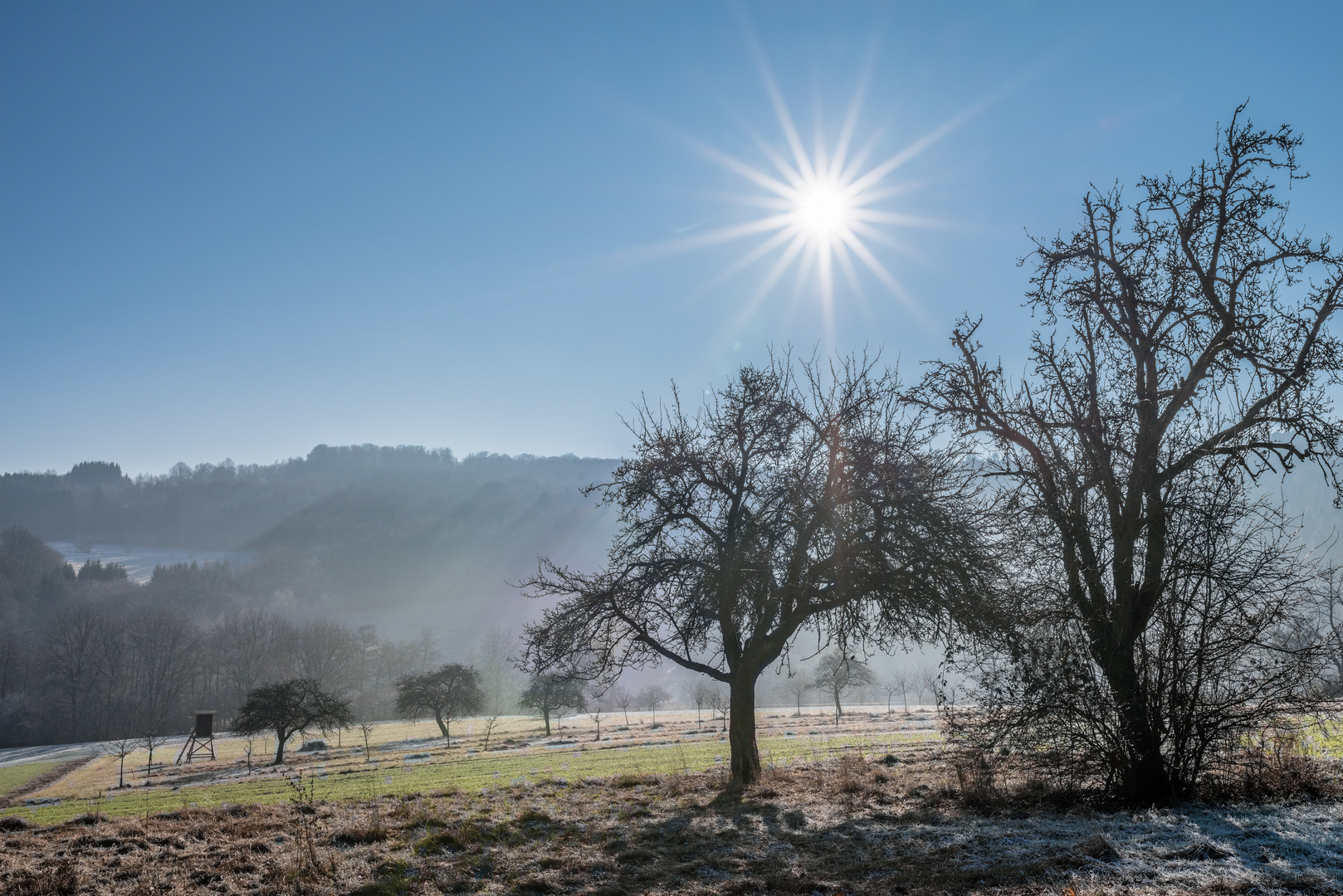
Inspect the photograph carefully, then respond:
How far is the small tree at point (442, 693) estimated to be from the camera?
6131cm

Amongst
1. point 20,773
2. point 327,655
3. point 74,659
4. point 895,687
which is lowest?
point 895,687

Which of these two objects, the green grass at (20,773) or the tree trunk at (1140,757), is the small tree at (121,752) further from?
the tree trunk at (1140,757)

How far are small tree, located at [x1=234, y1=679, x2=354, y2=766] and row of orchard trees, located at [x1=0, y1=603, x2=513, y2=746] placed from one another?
136ft

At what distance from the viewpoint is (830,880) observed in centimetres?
685

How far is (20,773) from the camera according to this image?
174 ft

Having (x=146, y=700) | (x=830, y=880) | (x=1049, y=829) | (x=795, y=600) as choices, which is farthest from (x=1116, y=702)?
(x=146, y=700)

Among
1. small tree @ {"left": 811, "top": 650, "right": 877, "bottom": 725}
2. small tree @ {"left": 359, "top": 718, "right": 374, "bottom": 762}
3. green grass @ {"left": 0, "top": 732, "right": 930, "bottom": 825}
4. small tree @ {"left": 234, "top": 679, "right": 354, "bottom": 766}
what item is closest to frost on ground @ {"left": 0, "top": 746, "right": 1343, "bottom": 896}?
green grass @ {"left": 0, "top": 732, "right": 930, "bottom": 825}

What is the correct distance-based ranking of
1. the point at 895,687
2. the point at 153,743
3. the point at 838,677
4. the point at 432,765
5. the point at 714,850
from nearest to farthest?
the point at 714,850 → the point at 432,765 → the point at 153,743 → the point at 838,677 → the point at 895,687

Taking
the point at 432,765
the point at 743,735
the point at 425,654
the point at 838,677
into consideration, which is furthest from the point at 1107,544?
the point at 425,654

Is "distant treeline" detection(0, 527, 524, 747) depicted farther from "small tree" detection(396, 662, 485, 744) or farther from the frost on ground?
the frost on ground

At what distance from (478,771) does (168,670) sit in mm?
106205

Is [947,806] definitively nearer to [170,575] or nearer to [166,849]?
[166,849]

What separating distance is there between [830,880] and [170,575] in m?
216

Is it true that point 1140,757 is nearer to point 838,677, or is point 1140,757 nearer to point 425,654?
point 838,677
